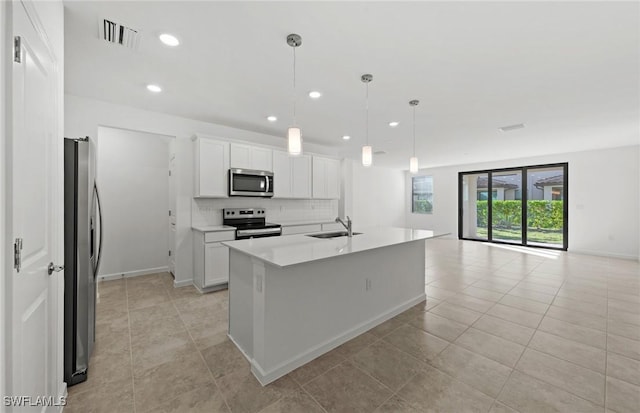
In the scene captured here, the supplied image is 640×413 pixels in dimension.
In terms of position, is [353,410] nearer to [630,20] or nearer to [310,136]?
[630,20]

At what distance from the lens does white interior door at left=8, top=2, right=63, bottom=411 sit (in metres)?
1.04

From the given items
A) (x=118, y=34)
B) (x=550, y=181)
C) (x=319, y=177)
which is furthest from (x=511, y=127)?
(x=118, y=34)

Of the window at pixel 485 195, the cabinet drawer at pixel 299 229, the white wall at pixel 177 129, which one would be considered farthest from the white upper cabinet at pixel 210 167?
the window at pixel 485 195

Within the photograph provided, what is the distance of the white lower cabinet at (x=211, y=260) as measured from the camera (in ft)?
12.1

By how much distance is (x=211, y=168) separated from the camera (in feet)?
13.2

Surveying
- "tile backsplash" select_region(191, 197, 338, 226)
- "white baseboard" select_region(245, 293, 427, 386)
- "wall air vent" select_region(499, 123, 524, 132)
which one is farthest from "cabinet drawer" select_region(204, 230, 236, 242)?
"wall air vent" select_region(499, 123, 524, 132)

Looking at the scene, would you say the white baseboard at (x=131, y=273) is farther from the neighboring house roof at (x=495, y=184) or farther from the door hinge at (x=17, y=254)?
the neighboring house roof at (x=495, y=184)

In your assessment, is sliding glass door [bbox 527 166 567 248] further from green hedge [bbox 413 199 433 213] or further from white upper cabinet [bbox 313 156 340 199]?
white upper cabinet [bbox 313 156 340 199]

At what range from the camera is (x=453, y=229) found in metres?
8.77

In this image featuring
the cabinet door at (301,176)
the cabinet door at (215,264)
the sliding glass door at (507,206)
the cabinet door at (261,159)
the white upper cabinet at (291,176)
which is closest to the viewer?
the cabinet door at (215,264)

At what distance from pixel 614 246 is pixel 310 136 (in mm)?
7453

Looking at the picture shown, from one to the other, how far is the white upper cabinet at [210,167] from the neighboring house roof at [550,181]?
26.7ft

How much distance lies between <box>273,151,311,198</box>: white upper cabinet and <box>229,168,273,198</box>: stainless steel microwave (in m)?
0.20

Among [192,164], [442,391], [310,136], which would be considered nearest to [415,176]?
[310,136]
